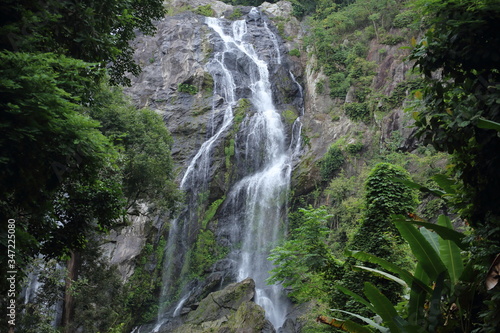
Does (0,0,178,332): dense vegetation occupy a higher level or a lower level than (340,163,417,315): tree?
higher

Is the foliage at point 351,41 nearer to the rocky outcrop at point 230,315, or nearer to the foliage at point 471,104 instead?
the rocky outcrop at point 230,315

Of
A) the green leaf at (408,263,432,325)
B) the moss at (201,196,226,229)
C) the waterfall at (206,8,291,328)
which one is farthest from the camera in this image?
the moss at (201,196,226,229)

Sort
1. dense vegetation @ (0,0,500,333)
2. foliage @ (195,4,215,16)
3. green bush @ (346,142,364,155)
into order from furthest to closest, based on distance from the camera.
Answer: foliage @ (195,4,215,16) < green bush @ (346,142,364,155) < dense vegetation @ (0,0,500,333)

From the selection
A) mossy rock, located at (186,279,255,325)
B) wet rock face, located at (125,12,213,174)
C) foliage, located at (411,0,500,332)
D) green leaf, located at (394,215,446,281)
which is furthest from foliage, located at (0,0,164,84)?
wet rock face, located at (125,12,213,174)

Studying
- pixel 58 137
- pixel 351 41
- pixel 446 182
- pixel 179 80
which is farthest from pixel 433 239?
pixel 179 80

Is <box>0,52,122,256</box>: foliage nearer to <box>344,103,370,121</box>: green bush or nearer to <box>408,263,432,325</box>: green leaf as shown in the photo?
<box>408,263,432,325</box>: green leaf

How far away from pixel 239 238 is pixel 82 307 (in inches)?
427

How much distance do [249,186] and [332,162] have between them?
4958 mm

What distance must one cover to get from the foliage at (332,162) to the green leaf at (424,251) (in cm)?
1681

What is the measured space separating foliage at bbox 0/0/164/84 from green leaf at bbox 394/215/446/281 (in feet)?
16.6

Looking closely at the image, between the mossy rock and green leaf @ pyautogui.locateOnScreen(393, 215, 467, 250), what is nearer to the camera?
green leaf @ pyautogui.locateOnScreen(393, 215, 467, 250)

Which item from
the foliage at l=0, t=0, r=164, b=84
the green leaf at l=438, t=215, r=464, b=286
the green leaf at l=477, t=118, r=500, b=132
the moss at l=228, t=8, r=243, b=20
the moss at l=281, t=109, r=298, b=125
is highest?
the moss at l=228, t=8, r=243, b=20

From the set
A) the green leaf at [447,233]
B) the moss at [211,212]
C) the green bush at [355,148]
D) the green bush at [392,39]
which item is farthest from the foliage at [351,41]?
the green leaf at [447,233]

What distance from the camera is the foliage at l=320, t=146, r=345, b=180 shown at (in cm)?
2086
